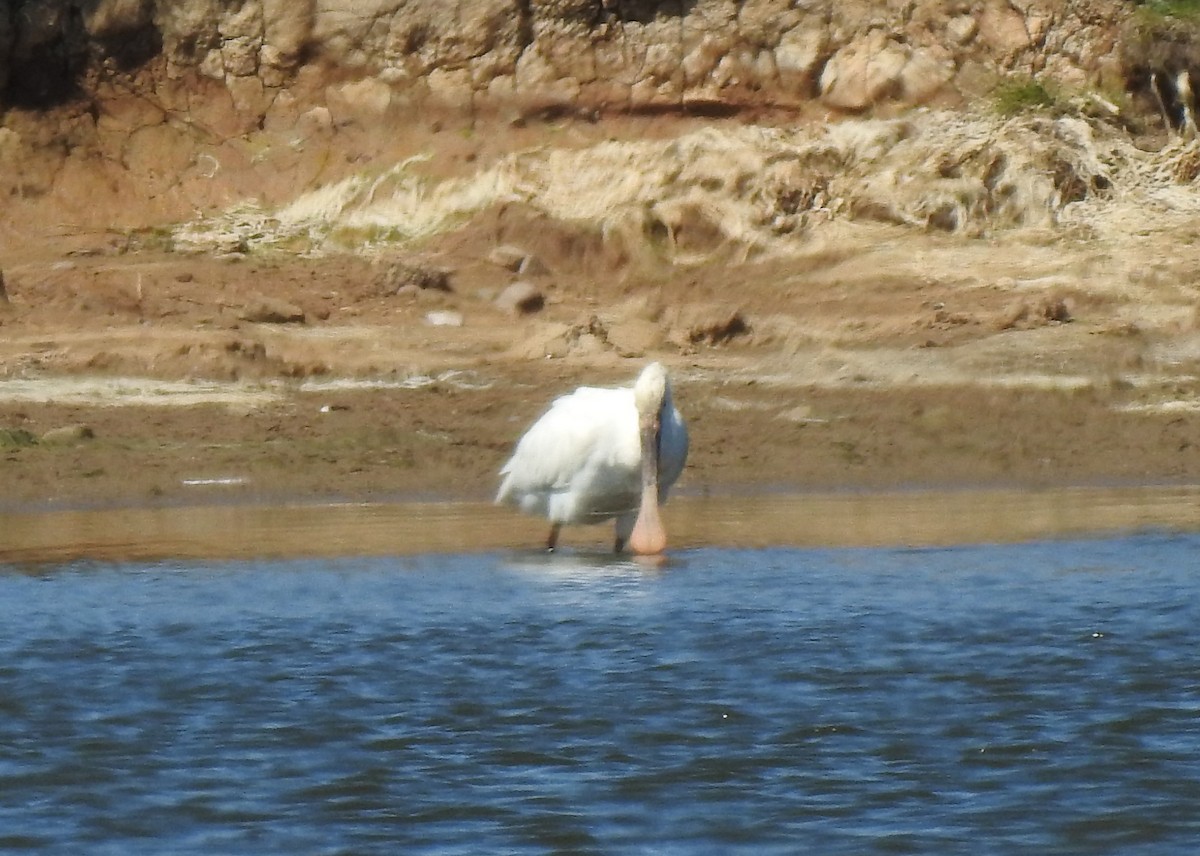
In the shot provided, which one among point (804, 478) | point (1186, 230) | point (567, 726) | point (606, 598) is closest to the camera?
point (567, 726)

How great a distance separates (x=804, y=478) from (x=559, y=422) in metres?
3.69

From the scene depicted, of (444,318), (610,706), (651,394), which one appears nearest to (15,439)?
(444,318)

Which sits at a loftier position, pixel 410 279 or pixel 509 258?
pixel 509 258

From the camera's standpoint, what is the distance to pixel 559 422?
1123cm

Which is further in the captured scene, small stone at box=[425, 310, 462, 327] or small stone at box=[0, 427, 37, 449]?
small stone at box=[425, 310, 462, 327]

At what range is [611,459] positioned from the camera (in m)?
11.1

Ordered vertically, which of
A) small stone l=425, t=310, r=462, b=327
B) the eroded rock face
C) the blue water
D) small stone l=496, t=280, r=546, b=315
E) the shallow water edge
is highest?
the eroded rock face

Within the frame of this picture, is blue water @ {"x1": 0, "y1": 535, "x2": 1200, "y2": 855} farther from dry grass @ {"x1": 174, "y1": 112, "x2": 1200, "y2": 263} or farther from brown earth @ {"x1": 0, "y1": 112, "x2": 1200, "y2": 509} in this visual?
dry grass @ {"x1": 174, "y1": 112, "x2": 1200, "y2": 263}

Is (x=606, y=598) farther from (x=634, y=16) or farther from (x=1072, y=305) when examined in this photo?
(x=634, y=16)

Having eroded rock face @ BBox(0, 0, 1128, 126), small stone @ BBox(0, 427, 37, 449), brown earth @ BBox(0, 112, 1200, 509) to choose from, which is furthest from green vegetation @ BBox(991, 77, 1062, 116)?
small stone @ BBox(0, 427, 37, 449)

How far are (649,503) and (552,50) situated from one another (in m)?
12.6

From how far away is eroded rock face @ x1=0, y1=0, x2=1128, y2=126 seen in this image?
2223 centimetres

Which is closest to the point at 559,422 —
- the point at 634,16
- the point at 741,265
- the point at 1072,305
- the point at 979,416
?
the point at 979,416

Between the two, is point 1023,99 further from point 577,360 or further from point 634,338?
point 577,360
